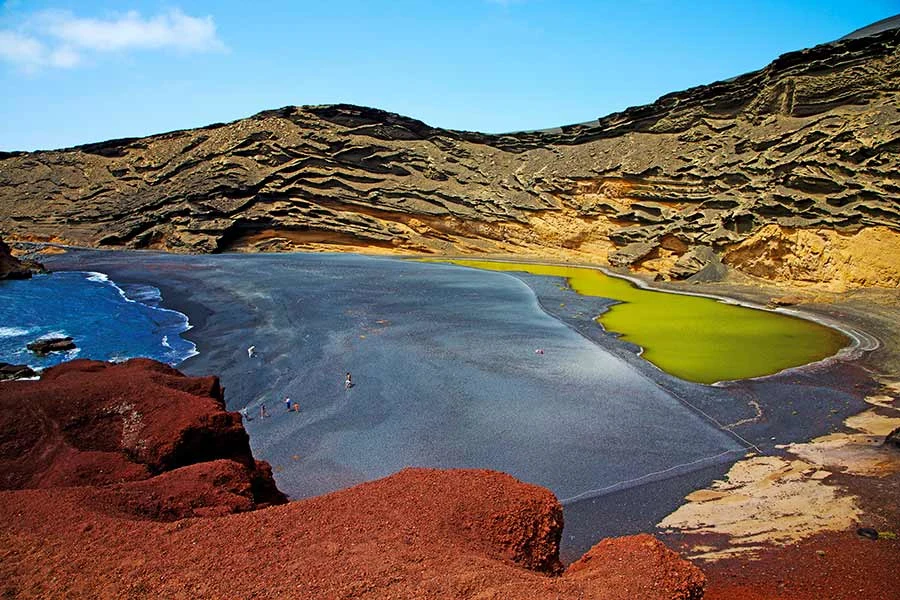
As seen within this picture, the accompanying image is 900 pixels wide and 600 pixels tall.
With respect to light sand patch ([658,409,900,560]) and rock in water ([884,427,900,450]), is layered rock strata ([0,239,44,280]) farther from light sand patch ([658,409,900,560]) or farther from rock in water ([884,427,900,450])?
rock in water ([884,427,900,450])

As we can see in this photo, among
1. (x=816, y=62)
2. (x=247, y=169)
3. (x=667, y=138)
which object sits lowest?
(x=247, y=169)

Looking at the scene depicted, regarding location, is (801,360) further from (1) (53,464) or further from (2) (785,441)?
(1) (53,464)

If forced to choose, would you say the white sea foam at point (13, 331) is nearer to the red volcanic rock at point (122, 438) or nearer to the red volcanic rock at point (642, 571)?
the red volcanic rock at point (122, 438)

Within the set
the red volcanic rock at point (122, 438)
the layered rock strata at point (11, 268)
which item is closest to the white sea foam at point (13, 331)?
the layered rock strata at point (11, 268)

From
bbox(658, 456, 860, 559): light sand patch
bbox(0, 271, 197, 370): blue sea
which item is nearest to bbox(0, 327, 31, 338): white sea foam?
bbox(0, 271, 197, 370): blue sea

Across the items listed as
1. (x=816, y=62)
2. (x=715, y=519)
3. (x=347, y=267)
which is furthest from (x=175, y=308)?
(x=816, y=62)
